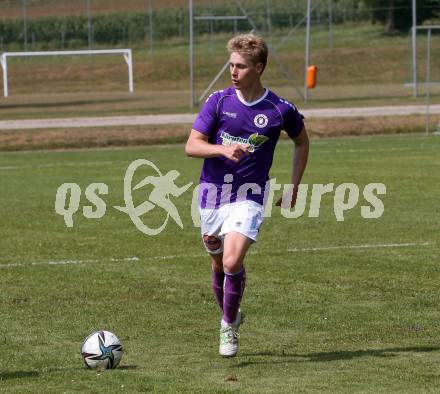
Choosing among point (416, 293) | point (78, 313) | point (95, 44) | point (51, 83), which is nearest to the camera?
point (78, 313)

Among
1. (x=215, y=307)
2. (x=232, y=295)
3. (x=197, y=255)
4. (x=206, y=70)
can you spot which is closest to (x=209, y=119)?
(x=232, y=295)

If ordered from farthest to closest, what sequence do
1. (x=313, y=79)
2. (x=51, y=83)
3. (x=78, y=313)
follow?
(x=51, y=83) < (x=313, y=79) < (x=78, y=313)

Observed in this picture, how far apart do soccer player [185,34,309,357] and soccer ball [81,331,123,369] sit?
82 centimetres

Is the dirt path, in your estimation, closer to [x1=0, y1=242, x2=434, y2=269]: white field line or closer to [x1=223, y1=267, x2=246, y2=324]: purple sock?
[x1=0, y1=242, x2=434, y2=269]: white field line

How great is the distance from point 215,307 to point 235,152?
8.78ft

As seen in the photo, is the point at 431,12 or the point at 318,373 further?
the point at 431,12

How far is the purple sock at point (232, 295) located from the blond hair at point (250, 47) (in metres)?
1.55

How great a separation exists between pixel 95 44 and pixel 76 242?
5311cm

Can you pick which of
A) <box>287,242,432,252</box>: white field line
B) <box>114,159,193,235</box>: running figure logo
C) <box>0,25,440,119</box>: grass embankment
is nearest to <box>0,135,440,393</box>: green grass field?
<box>287,242,432,252</box>: white field line

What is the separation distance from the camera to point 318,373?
8211 mm

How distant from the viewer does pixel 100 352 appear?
838 cm

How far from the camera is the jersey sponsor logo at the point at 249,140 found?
8.93m

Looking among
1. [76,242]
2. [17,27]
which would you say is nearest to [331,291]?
[76,242]

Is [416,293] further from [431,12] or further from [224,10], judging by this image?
[224,10]
